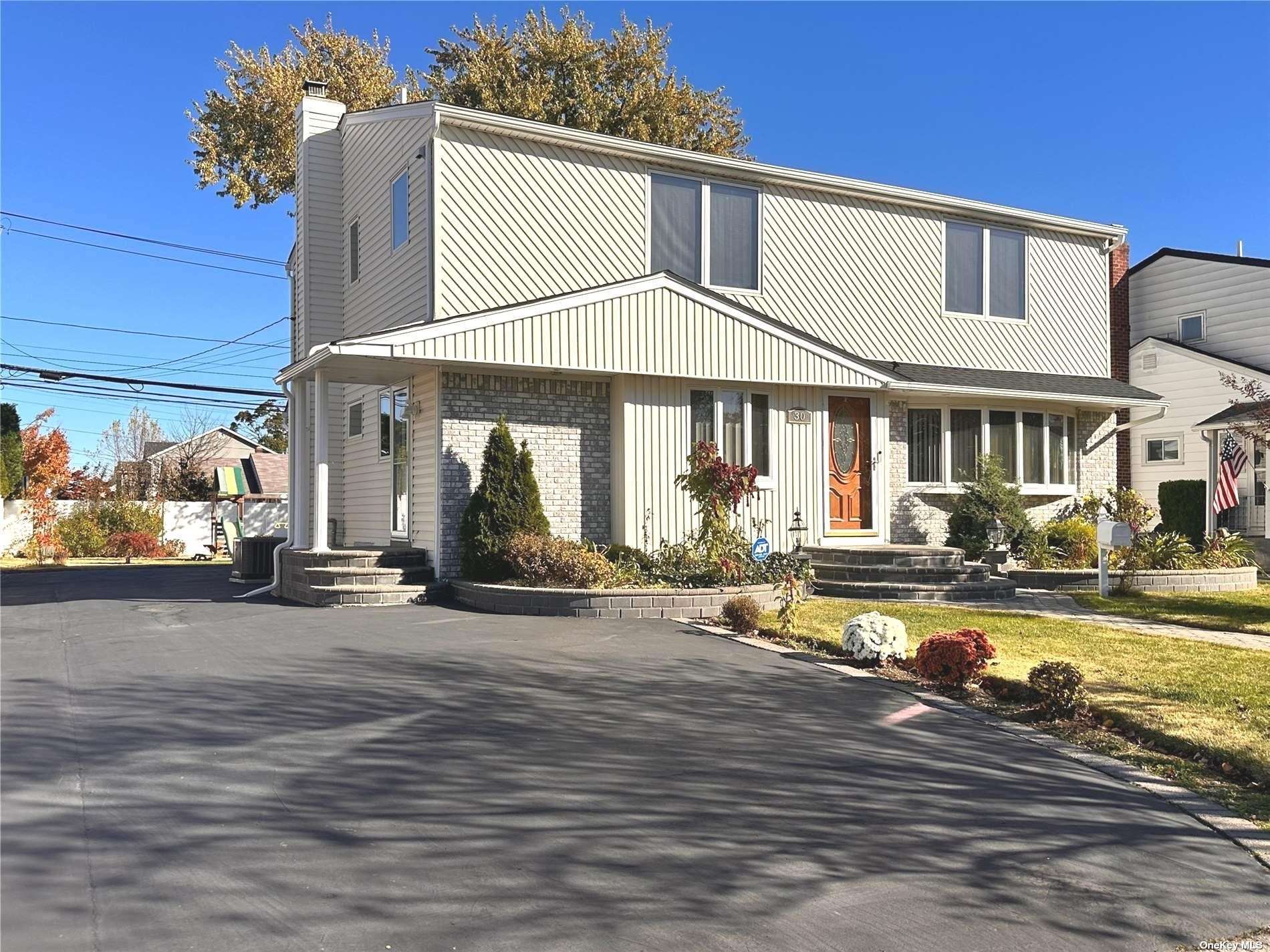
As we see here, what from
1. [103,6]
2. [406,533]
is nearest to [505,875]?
[406,533]

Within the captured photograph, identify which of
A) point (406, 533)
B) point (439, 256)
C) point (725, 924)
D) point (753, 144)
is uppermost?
point (753, 144)

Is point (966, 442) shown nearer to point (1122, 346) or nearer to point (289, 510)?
point (1122, 346)

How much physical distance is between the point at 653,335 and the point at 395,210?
15.7ft

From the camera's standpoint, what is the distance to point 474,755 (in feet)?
18.0

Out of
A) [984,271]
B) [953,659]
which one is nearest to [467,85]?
[984,271]

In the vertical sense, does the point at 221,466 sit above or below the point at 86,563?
above

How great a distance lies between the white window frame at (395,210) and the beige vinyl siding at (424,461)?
2.38 meters

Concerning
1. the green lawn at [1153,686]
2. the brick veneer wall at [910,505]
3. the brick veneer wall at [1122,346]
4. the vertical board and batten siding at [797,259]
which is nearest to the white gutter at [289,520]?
the vertical board and batten siding at [797,259]

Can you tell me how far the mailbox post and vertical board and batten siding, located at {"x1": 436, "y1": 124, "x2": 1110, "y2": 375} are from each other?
569 centimetres

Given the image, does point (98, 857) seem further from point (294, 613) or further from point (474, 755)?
point (294, 613)

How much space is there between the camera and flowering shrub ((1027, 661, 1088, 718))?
23.1ft

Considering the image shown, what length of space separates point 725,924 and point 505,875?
2.99ft

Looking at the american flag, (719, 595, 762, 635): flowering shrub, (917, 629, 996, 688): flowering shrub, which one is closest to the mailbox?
(719, 595, 762, 635): flowering shrub

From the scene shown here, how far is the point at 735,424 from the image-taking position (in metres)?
15.1
